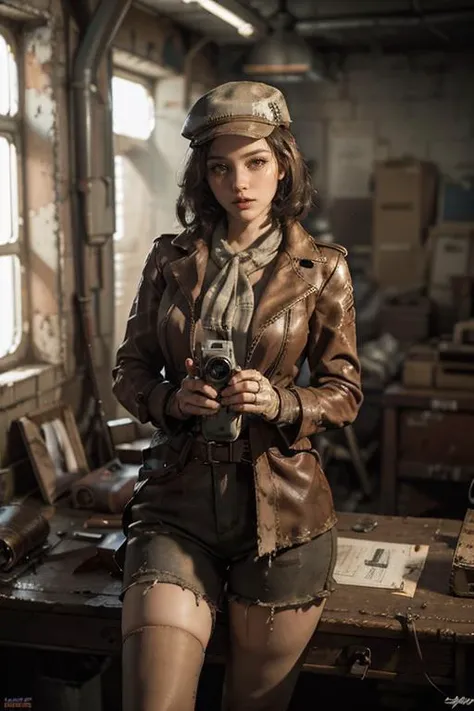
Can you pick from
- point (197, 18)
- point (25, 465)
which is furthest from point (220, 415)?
point (197, 18)

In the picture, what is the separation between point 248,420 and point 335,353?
315mm

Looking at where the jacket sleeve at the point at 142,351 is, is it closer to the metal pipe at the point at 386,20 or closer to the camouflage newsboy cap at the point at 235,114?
the camouflage newsboy cap at the point at 235,114

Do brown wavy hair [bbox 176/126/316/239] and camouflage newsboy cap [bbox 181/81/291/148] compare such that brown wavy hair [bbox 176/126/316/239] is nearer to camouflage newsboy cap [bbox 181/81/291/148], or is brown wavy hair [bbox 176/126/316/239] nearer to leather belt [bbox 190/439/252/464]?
camouflage newsboy cap [bbox 181/81/291/148]

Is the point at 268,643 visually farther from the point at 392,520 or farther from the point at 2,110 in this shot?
the point at 2,110

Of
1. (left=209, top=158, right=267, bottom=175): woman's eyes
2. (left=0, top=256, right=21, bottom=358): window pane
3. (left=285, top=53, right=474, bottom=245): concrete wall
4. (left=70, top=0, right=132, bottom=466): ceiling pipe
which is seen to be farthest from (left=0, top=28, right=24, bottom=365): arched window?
(left=285, top=53, right=474, bottom=245): concrete wall

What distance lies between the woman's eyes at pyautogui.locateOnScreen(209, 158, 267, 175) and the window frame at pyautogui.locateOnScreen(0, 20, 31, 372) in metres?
1.86

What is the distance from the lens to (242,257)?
2762 mm

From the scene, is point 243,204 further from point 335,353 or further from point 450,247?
point 450,247

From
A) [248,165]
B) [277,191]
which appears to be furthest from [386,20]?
[248,165]

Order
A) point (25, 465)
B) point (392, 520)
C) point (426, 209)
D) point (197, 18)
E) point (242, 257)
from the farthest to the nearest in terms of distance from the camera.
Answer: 1. point (426, 209)
2. point (197, 18)
3. point (25, 465)
4. point (392, 520)
5. point (242, 257)

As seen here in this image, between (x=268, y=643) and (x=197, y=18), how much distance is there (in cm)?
444

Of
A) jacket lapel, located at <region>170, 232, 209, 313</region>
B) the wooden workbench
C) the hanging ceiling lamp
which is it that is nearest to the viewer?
jacket lapel, located at <region>170, 232, 209, 313</region>

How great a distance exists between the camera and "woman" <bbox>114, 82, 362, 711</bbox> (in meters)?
2.64

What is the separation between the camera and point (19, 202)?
4.44m
